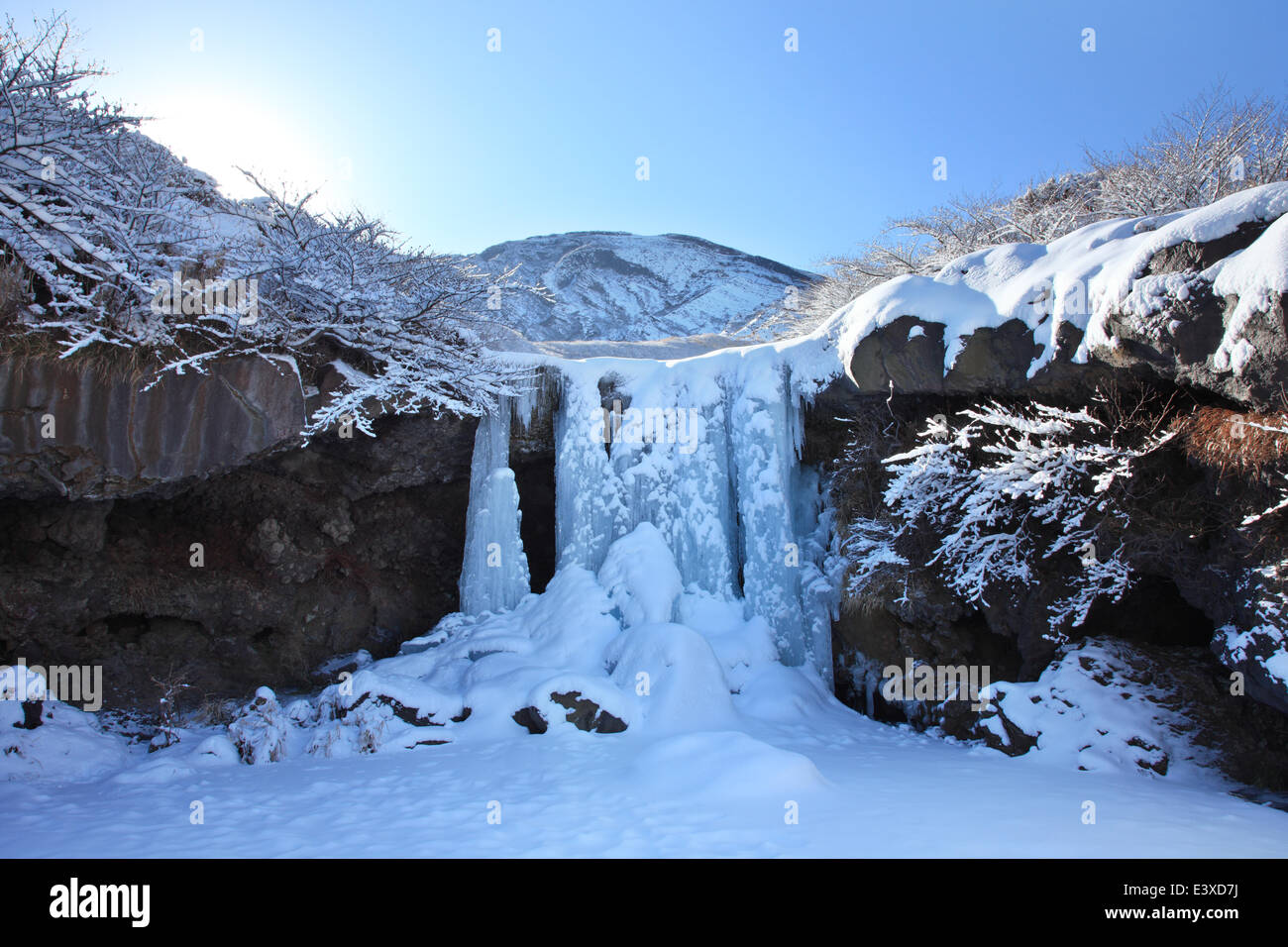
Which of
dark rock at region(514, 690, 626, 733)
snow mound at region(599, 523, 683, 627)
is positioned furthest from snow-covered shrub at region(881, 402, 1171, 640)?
dark rock at region(514, 690, 626, 733)

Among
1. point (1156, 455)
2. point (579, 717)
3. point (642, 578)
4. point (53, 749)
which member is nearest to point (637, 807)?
point (579, 717)

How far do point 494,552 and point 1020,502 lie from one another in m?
5.80

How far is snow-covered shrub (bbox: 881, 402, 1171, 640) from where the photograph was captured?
20.6 feet

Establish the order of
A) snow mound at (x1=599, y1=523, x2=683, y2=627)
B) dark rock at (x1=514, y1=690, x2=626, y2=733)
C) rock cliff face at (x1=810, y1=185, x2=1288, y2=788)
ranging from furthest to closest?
1. snow mound at (x1=599, y1=523, x2=683, y2=627)
2. dark rock at (x1=514, y1=690, x2=626, y2=733)
3. rock cliff face at (x1=810, y1=185, x2=1288, y2=788)

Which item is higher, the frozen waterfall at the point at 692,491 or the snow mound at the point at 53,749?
the frozen waterfall at the point at 692,491

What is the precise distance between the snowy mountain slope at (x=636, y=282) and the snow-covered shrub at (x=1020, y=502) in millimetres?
21640

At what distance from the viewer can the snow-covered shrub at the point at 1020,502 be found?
629cm

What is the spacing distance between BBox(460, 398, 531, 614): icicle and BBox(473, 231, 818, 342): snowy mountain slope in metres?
20.6

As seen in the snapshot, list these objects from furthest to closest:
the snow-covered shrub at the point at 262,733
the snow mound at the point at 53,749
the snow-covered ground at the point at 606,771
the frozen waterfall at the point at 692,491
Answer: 1. the frozen waterfall at the point at 692,491
2. the snow-covered shrub at the point at 262,733
3. the snow mound at the point at 53,749
4. the snow-covered ground at the point at 606,771

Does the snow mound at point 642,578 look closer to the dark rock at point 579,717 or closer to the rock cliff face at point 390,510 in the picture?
the dark rock at point 579,717

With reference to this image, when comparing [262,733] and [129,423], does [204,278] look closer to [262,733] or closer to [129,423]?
[129,423]

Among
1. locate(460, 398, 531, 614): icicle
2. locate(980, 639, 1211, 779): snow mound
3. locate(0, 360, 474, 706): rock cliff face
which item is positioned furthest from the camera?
locate(460, 398, 531, 614): icicle

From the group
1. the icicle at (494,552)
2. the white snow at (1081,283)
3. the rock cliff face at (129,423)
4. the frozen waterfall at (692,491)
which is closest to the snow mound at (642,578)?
the frozen waterfall at (692,491)

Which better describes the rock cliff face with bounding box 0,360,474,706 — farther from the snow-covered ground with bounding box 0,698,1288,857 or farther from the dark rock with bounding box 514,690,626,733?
the dark rock with bounding box 514,690,626,733
